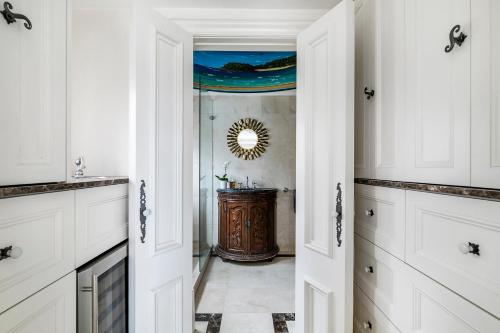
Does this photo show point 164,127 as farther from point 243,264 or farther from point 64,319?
point 243,264

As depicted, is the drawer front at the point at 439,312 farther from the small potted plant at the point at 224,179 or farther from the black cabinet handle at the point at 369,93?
the small potted plant at the point at 224,179

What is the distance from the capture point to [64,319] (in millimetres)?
828

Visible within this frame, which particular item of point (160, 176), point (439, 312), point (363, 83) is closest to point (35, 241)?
point (160, 176)

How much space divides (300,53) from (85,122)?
55.4 inches

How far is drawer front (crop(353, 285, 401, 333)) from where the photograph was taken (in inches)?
41.3

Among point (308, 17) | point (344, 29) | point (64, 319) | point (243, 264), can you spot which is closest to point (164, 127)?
point (64, 319)

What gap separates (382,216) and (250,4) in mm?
1483

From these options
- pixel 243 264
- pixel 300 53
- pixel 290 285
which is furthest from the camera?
pixel 243 264

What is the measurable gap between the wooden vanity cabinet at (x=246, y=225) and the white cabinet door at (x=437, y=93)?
96.0 inches

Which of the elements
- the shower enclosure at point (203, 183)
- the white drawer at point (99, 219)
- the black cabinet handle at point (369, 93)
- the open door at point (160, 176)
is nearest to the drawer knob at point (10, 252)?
the white drawer at point (99, 219)

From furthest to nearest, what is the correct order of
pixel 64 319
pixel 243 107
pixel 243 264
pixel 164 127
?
pixel 243 107
pixel 243 264
pixel 164 127
pixel 64 319

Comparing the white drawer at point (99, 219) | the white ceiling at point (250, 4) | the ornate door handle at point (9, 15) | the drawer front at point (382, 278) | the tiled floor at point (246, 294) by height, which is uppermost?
the white ceiling at point (250, 4)

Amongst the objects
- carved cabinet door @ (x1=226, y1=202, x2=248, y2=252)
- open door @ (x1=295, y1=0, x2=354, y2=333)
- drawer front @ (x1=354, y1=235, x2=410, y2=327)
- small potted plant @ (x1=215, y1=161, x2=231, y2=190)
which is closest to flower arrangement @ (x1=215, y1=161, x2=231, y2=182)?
small potted plant @ (x1=215, y1=161, x2=231, y2=190)

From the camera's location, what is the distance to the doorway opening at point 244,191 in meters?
2.27
